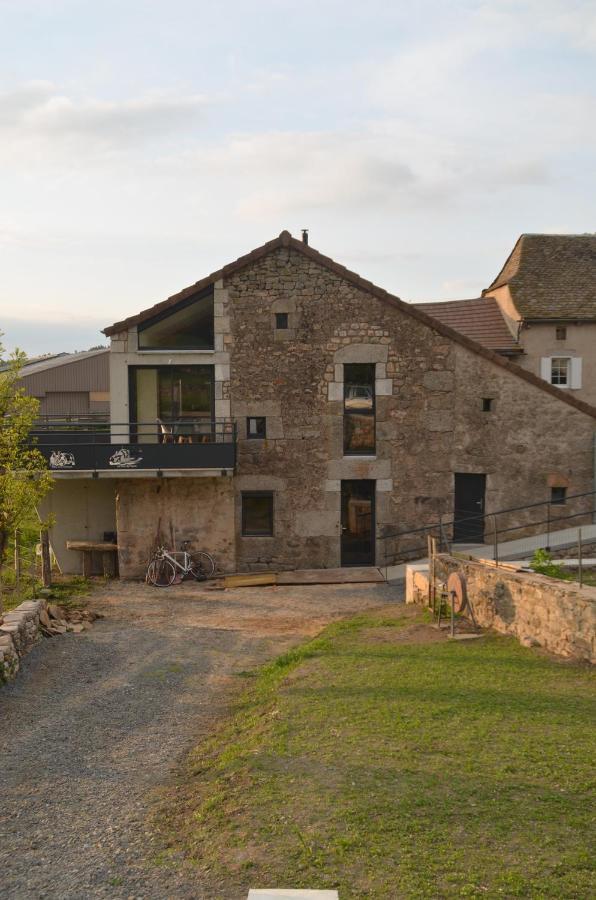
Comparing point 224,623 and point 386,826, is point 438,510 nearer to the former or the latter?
point 224,623

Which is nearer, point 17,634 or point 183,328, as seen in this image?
point 17,634

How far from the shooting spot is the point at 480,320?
82.1ft

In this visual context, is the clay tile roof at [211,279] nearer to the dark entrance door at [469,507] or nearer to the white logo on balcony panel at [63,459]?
the white logo on balcony panel at [63,459]

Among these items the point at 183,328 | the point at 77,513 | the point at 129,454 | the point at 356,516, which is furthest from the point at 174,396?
the point at 356,516

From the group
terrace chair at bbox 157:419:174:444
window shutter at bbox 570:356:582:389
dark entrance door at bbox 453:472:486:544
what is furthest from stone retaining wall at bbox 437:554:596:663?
window shutter at bbox 570:356:582:389

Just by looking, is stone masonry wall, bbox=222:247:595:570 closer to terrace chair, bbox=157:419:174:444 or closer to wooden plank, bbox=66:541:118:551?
terrace chair, bbox=157:419:174:444

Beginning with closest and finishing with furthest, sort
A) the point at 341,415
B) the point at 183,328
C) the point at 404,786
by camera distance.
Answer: the point at 404,786 → the point at 341,415 → the point at 183,328

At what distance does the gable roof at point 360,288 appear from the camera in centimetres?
2008

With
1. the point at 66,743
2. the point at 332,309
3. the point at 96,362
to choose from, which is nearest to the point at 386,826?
the point at 66,743

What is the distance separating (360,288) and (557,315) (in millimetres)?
6565

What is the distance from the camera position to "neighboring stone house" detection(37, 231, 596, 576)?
66.4 ft

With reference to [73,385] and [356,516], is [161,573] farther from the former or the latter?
[73,385]

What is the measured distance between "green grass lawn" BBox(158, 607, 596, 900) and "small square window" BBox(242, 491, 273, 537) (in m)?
9.67

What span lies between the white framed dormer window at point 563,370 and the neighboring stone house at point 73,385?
27.6 m
